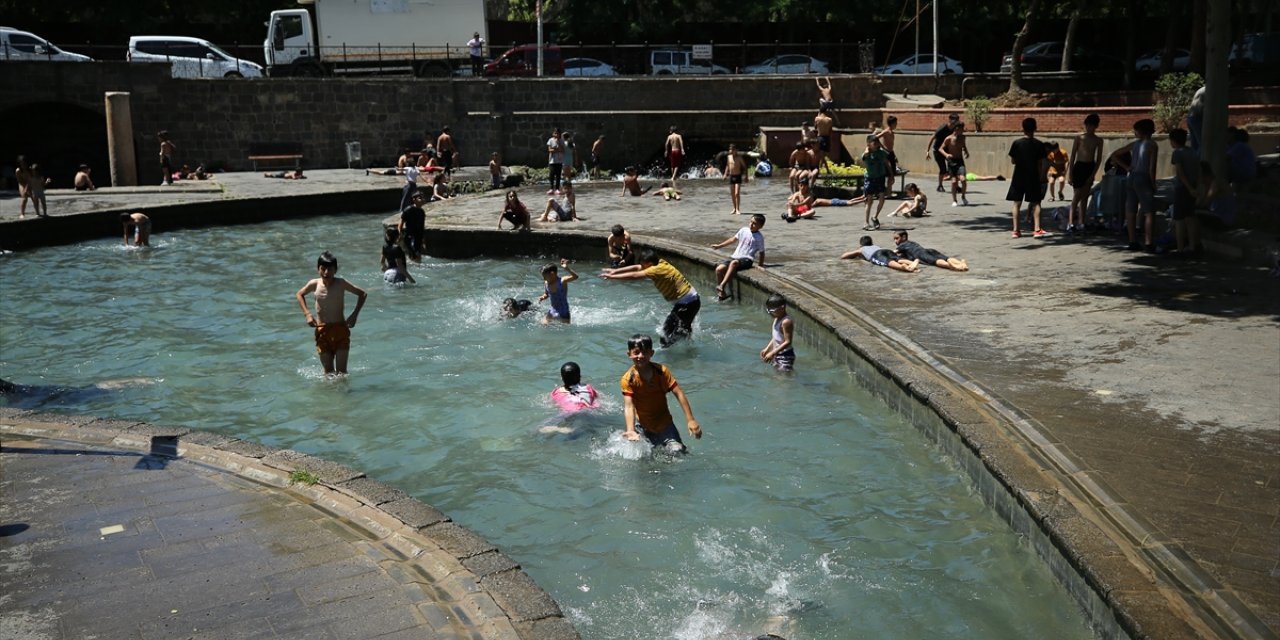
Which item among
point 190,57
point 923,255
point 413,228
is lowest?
point 923,255

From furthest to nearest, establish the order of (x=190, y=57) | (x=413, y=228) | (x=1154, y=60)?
(x=1154, y=60) < (x=190, y=57) < (x=413, y=228)

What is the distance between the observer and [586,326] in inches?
610

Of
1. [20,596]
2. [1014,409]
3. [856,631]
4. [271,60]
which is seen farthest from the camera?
[271,60]

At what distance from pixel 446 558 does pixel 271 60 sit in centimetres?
3333

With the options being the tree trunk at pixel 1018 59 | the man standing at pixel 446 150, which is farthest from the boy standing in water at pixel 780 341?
the tree trunk at pixel 1018 59

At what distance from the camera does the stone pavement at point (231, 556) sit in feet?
19.2

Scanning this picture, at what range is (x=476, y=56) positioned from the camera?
36.4 metres

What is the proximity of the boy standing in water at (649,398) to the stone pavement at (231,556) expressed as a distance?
228 cm

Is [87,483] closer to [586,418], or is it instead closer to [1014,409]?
[586,418]

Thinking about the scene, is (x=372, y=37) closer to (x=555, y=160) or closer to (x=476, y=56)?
(x=476, y=56)

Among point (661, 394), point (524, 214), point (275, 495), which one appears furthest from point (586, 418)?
point (524, 214)

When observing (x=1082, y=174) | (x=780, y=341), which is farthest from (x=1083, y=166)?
(x=780, y=341)

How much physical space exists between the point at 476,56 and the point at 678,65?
21.7ft

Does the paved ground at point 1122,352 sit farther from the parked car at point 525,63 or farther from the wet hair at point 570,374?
the parked car at point 525,63
